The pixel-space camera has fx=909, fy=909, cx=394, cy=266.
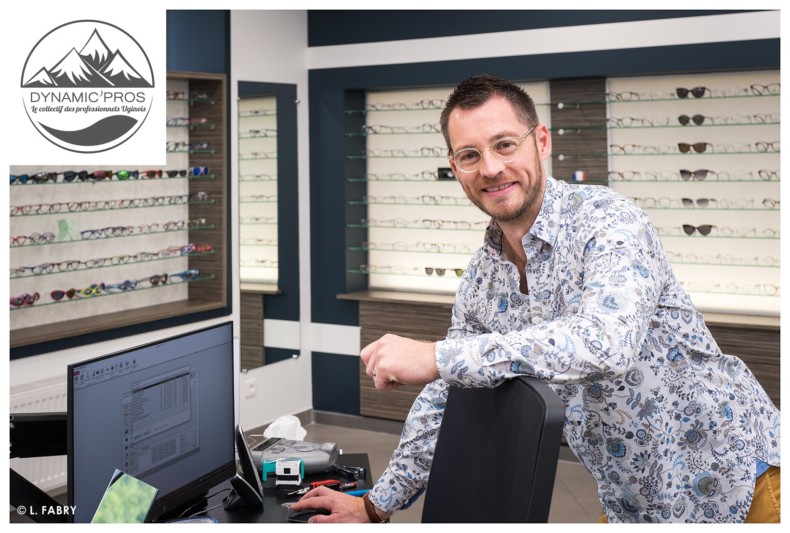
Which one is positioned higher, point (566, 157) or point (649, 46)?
point (649, 46)

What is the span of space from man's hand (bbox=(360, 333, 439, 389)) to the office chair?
135 millimetres

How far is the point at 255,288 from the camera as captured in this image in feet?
21.2

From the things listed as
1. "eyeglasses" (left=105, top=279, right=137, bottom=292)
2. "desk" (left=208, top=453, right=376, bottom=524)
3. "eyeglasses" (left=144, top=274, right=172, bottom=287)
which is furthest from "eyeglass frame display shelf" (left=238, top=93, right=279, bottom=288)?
"desk" (left=208, top=453, right=376, bottom=524)

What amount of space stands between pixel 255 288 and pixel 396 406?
131 centimetres

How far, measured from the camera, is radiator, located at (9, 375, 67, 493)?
4.79m

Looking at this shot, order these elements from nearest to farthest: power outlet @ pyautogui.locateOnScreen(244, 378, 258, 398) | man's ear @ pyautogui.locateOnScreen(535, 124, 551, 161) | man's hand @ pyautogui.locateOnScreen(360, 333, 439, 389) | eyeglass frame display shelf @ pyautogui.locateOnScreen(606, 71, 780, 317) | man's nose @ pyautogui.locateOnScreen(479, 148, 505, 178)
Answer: man's hand @ pyautogui.locateOnScreen(360, 333, 439, 389) → man's nose @ pyautogui.locateOnScreen(479, 148, 505, 178) → man's ear @ pyautogui.locateOnScreen(535, 124, 551, 161) → eyeglass frame display shelf @ pyautogui.locateOnScreen(606, 71, 780, 317) → power outlet @ pyautogui.locateOnScreen(244, 378, 258, 398)

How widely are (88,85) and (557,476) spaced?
11.4 ft

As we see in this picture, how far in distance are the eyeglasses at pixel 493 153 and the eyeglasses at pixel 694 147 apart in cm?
410

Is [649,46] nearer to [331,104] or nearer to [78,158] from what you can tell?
[331,104]

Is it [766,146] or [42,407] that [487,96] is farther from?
[766,146]

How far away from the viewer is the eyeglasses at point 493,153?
179 cm

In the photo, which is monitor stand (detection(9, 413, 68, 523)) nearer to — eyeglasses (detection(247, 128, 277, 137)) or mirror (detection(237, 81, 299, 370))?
mirror (detection(237, 81, 299, 370))

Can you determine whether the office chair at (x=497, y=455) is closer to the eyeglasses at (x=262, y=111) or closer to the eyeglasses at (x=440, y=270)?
the eyeglasses at (x=440, y=270)
